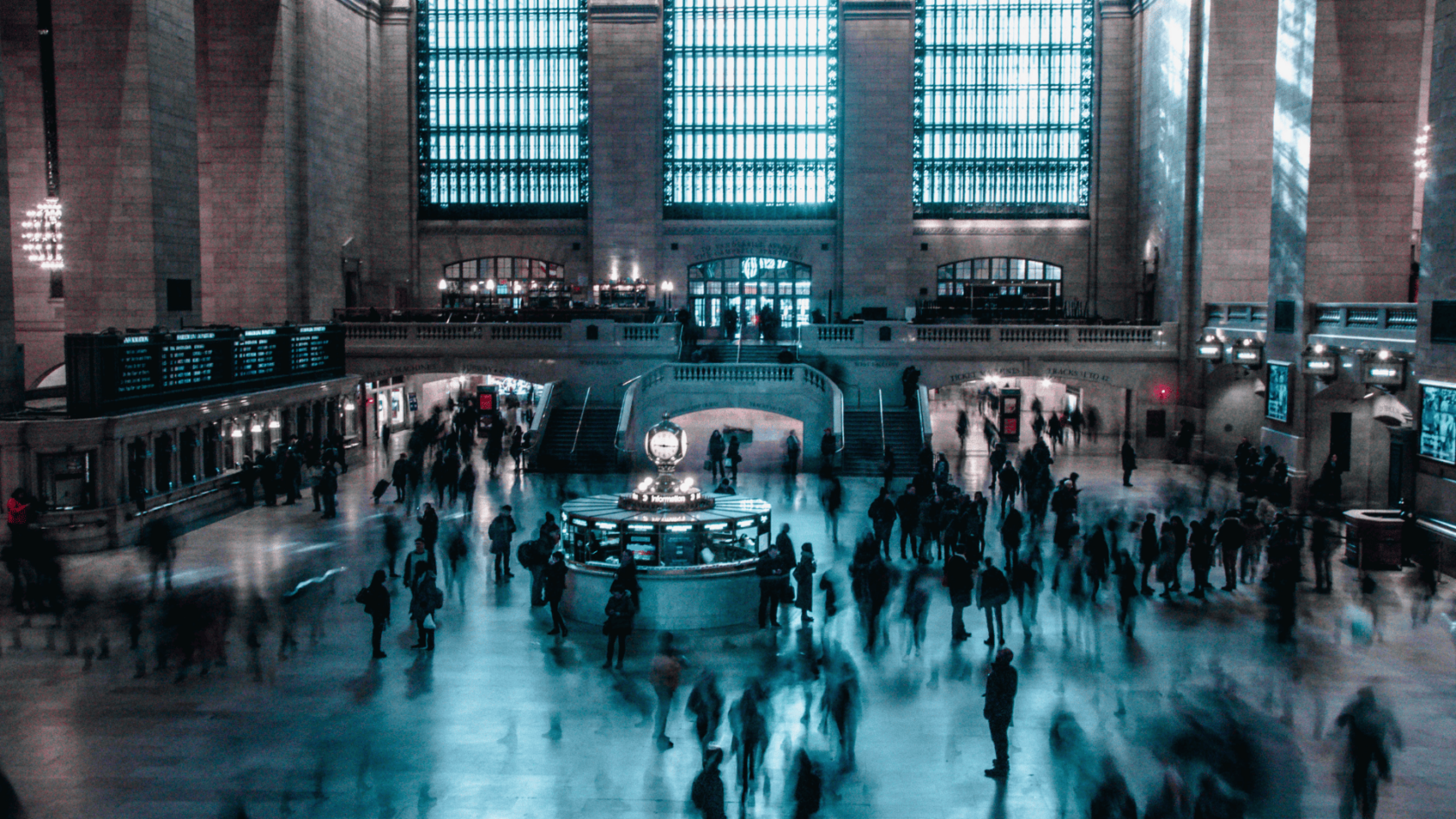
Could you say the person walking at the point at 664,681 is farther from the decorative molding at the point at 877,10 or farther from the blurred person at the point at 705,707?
the decorative molding at the point at 877,10

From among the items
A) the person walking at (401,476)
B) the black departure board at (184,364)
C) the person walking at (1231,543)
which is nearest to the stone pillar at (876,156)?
the black departure board at (184,364)

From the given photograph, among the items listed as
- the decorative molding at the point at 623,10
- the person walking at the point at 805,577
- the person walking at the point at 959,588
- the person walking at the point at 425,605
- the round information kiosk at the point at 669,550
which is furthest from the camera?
the decorative molding at the point at 623,10

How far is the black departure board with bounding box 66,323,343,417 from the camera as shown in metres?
20.3

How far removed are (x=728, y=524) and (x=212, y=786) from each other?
7.12 metres

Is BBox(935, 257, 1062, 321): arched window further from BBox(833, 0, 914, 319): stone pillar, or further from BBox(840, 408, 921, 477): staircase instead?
BBox(840, 408, 921, 477): staircase

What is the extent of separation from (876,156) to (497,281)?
14860 mm

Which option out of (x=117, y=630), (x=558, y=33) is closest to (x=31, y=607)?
(x=117, y=630)

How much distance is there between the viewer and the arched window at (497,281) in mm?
45500

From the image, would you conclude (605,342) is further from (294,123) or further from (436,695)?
(436,695)

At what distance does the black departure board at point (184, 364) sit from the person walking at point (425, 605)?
30.9ft

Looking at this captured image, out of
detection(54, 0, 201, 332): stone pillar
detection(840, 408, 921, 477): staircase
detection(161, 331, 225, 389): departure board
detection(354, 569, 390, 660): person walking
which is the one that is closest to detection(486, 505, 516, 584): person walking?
detection(354, 569, 390, 660): person walking

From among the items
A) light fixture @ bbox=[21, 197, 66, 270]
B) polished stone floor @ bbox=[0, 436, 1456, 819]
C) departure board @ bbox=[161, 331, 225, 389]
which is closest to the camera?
polished stone floor @ bbox=[0, 436, 1456, 819]

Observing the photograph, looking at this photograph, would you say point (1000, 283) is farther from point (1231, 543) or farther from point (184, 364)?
point (184, 364)

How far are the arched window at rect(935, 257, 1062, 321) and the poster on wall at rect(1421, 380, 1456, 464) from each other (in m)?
25.2
